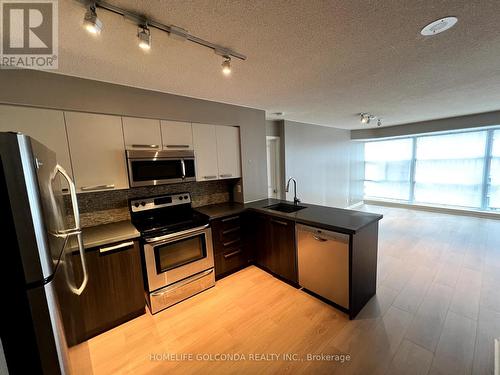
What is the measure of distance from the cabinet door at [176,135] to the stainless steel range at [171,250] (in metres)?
0.68

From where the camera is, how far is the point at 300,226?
7.50ft

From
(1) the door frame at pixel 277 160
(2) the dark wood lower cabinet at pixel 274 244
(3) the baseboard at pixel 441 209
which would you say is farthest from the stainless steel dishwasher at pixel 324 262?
(3) the baseboard at pixel 441 209

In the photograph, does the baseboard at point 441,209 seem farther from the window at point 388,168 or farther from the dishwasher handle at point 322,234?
the dishwasher handle at point 322,234

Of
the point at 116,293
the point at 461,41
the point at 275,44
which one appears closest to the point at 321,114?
the point at 461,41

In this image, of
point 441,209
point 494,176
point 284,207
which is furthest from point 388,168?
point 284,207

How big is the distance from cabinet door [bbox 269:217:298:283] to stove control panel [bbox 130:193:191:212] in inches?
49.3

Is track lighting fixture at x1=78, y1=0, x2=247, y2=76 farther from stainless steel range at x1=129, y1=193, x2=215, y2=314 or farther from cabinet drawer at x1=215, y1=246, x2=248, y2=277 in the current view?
cabinet drawer at x1=215, y1=246, x2=248, y2=277

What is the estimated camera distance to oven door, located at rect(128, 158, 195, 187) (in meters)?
2.20

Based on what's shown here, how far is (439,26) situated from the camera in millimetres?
1355

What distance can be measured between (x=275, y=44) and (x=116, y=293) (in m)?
2.67

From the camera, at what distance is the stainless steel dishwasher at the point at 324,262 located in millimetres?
1965

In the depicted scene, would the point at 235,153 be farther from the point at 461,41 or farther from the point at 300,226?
the point at 461,41

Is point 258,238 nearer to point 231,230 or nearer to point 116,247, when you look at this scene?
point 231,230

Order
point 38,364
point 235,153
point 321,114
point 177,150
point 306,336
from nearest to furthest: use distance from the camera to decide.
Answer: point 38,364, point 306,336, point 177,150, point 235,153, point 321,114
